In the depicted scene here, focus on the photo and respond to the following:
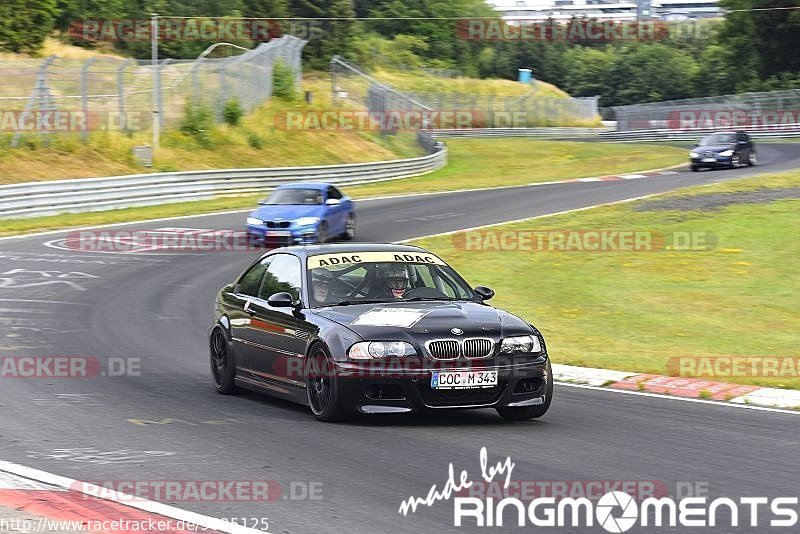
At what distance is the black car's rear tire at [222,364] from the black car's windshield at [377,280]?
136 centimetres

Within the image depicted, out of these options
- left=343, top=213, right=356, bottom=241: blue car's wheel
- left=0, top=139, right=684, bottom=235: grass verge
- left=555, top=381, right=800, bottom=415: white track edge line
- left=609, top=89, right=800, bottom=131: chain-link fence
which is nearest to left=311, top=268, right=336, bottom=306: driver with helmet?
left=555, top=381, right=800, bottom=415: white track edge line

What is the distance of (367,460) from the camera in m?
8.03

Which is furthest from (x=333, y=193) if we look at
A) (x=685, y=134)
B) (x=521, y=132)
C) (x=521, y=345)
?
(x=521, y=132)

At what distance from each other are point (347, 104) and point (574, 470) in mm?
55521

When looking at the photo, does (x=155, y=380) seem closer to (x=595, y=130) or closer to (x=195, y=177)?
(x=195, y=177)

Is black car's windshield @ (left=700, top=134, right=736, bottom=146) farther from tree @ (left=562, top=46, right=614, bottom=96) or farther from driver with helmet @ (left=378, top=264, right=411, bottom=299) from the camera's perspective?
tree @ (left=562, top=46, right=614, bottom=96)

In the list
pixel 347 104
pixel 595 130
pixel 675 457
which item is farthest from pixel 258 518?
pixel 595 130

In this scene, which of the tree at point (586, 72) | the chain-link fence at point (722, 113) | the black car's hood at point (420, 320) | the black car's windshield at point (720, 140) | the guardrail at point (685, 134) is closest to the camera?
Answer: the black car's hood at point (420, 320)

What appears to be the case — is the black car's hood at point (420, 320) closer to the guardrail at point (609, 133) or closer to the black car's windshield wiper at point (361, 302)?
the black car's windshield wiper at point (361, 302)

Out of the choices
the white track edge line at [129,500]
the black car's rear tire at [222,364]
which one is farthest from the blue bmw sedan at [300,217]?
the white track edge line at [129,500]

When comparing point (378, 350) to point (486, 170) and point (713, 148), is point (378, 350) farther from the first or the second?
point (486, 170)

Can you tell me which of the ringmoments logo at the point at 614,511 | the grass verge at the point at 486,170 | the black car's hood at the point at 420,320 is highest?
the black car's hood at the point at 420,320

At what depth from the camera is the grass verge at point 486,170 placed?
104ft

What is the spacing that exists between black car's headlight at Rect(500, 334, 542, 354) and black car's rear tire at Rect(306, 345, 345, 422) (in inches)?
50.6
